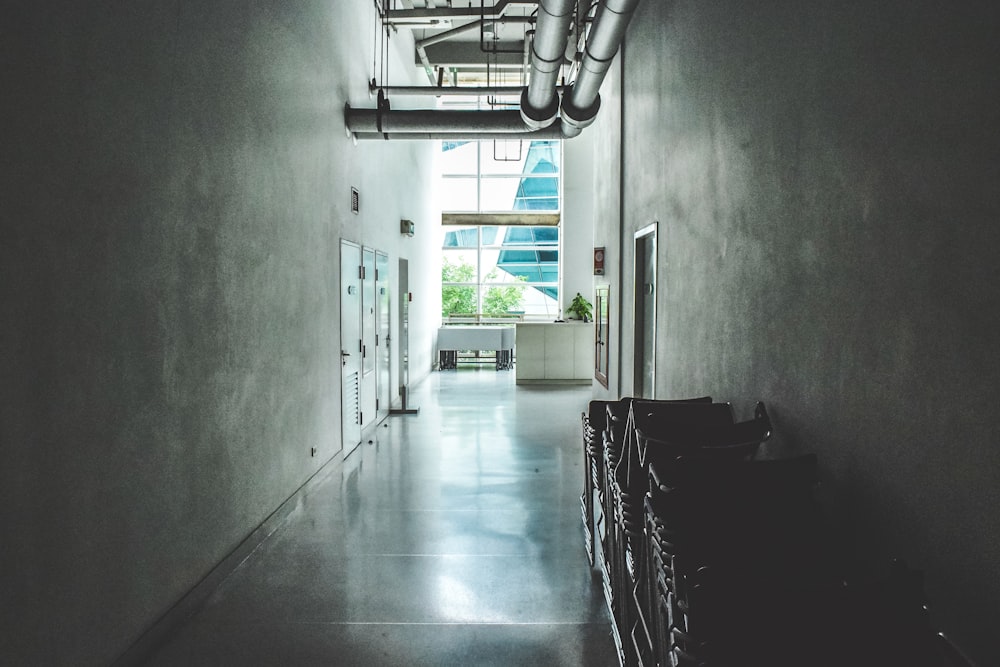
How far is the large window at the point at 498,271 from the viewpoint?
615 inches

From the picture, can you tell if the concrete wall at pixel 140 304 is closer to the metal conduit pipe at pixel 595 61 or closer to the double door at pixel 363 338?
the double door at pixel 363 338

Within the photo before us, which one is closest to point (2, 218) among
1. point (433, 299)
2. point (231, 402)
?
point (231, 402)

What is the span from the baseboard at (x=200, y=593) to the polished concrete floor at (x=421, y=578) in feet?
0.15

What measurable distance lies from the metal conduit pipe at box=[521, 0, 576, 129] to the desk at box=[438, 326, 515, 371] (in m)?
7.28

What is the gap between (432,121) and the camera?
6469mm

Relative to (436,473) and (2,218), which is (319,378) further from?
(2,218)

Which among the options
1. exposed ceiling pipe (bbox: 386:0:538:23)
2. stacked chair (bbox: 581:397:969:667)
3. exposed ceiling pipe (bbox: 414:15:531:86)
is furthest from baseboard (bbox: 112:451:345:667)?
exposed ceiling pipe (bbox: 386:0:538:23)

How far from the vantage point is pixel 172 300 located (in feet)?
10.0

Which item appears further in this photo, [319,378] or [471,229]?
[471,229]

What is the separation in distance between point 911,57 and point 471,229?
1417 cm

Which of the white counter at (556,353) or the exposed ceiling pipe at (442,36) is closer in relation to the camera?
the exposed ceiling pipe at (442,36)

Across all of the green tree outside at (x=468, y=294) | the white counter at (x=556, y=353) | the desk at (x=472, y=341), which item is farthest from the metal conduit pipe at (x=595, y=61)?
the green tree outside at (x=468, y=294)

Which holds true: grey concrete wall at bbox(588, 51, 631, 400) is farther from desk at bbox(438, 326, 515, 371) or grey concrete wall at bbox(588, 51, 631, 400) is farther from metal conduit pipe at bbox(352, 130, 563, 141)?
desk at bbox(438, 326, 515, 371)

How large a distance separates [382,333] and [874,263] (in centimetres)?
675
